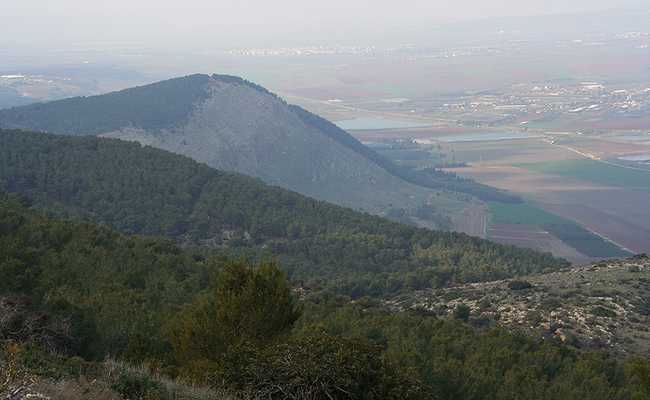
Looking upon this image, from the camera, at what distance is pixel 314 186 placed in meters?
103

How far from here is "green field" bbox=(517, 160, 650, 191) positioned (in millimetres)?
104938

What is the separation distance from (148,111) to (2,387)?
97621mm

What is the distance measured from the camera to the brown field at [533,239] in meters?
71.5

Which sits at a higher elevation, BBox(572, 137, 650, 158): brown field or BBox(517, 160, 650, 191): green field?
BBox(572, 137, 650, 158): brown field

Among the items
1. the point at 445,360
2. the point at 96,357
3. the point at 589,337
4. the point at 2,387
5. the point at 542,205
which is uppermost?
the point at 2,387

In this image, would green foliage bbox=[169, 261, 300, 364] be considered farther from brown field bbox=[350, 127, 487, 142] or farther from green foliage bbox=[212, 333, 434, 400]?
brown field bbox=[350, 127, 487, 142]

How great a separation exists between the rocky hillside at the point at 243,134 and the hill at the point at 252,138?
156 millimetres

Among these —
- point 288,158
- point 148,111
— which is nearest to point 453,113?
point 288,158

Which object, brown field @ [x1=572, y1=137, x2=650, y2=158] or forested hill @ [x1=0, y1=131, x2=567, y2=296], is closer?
forested hill @ [x1=0, y1=131, x2=567, y2=296]

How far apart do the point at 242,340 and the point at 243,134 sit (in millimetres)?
97765

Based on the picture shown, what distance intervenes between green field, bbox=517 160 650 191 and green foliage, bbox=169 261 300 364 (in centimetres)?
9657

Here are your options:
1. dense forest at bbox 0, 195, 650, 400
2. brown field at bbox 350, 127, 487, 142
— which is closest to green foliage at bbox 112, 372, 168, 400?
dense forest at bbox 0, 195, 650, 400

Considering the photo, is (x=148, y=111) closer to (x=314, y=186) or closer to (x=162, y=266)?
(x=314, y=186)

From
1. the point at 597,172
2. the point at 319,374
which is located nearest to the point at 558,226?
the point at 597,172
